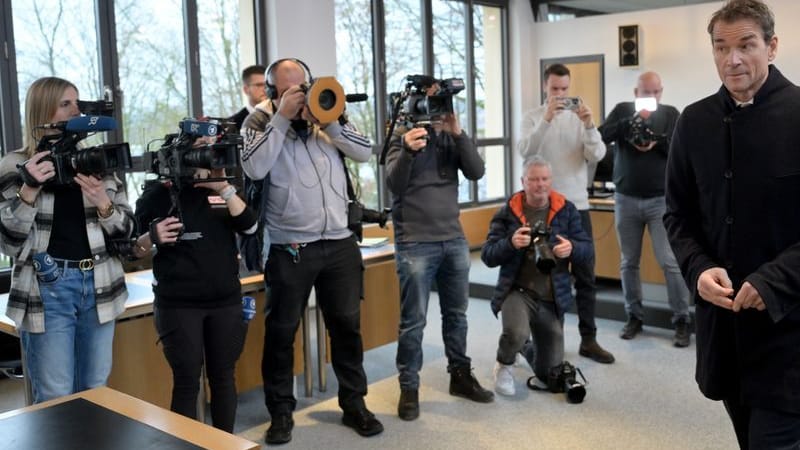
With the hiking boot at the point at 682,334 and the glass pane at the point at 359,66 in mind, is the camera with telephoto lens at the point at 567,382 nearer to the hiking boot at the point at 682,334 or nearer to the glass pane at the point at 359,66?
the hiking boot at the point at 682,334

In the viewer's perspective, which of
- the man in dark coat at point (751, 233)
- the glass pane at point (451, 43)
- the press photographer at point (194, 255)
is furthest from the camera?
the glass pane at point (451, 43)

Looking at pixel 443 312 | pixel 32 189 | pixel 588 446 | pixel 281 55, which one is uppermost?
pixel 281 55

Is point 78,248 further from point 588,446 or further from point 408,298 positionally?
point 588,446

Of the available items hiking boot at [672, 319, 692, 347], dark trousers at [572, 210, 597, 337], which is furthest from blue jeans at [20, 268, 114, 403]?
hiking boot at [672, 319, 692, 347]

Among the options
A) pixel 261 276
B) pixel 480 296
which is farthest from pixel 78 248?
pixel 480 296

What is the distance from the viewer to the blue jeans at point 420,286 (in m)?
3.44

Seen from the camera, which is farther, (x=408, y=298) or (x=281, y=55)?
(x=281, y=55)

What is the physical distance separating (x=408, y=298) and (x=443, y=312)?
25cm

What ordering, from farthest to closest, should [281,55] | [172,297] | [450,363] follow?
→ [281,55] < [450,363] < [172,297]

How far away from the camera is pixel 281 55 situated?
19.2 feet

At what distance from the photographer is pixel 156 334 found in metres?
3.20

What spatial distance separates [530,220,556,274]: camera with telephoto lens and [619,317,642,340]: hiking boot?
131 cm

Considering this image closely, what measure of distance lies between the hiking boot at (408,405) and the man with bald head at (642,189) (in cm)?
178

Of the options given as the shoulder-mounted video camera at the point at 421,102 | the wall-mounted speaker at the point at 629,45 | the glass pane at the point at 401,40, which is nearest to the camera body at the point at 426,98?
the shoulder-mounted video camera at the point at 421,102
